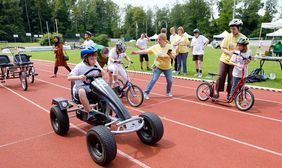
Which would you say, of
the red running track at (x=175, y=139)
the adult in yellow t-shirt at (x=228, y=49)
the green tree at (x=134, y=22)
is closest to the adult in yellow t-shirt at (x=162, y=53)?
the red running track at (x=175, y=139)

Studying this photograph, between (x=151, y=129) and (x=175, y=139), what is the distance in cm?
68

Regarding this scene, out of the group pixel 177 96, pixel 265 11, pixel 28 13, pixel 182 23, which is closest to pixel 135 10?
pixel 182 23

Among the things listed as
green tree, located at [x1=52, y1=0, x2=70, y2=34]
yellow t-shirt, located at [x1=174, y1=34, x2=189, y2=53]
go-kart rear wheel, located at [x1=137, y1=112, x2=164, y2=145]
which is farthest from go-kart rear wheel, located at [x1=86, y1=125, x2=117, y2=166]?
green tree, located at [x1=52, y1=0, x2=70, y2=34]

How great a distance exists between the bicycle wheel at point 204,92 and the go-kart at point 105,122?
327cm

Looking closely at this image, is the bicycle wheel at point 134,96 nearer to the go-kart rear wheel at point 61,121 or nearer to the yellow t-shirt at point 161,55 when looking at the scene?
the yellow t-shirt at point 161,55

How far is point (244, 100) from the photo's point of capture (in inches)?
236

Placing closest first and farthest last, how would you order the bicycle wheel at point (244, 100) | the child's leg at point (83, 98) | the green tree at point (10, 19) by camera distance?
the child's leg at point (83, 98) < the bicycle wheel at point (244, 100) < the green tree at point (10, 19)

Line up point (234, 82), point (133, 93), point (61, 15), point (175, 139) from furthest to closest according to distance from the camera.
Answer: point (61, 15) → point (133, 93) → point (234, 82) → point (175, 139)

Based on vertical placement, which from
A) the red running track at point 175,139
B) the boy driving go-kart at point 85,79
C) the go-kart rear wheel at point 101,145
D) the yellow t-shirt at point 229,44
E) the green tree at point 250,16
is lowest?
the red running track at point 175,139

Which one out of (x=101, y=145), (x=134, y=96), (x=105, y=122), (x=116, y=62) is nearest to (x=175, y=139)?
(x=105, y=122)

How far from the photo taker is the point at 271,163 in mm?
3523

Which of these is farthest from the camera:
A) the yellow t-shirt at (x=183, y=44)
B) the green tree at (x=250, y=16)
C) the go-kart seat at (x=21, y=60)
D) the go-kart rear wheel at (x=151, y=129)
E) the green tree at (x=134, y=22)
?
the green tree at (x=134, y=22)

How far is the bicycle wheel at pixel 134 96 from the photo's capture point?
638 cm

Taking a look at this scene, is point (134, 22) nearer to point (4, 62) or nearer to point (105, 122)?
point (4, 62)
